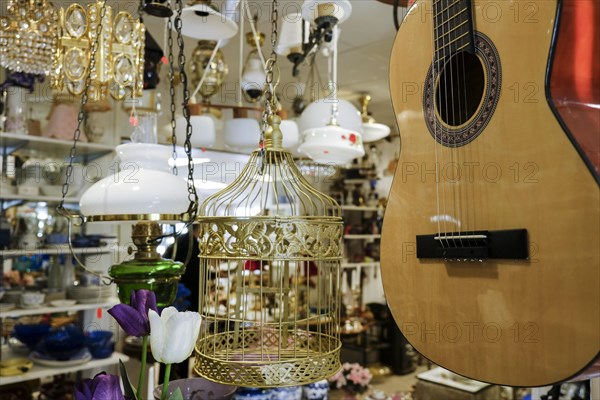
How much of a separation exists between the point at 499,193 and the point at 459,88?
0.85 ft

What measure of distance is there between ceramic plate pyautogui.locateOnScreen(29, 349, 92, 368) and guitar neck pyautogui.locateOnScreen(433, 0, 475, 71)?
94.0 inches

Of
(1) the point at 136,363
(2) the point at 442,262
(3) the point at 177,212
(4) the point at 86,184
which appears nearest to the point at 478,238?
(2) the point at 442,262

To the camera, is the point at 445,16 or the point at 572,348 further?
the point at 445,16

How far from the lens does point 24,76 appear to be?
2.15 m

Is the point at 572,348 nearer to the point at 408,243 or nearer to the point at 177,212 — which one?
the point at 408,243

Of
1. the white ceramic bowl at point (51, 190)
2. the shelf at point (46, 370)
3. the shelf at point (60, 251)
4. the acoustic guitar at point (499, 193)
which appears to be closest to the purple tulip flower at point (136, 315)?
the acoustic guitar at point (499, 193)

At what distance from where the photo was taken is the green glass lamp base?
0.91 m

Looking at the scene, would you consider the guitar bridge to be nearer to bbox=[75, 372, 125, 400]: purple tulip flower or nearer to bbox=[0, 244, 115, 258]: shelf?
bbox=[75, 372, 125, 400]: purple tulip flower

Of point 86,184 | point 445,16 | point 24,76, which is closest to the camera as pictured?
point 445,16

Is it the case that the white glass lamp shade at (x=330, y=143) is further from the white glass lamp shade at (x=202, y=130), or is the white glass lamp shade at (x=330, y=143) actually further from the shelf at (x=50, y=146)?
the shelf at (x=50, y=146)

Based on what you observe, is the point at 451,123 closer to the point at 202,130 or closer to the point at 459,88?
the point at 459,88

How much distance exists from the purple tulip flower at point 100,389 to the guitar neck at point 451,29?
0.73m

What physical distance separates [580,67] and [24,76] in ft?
7.28

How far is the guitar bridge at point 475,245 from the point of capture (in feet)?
2.27
